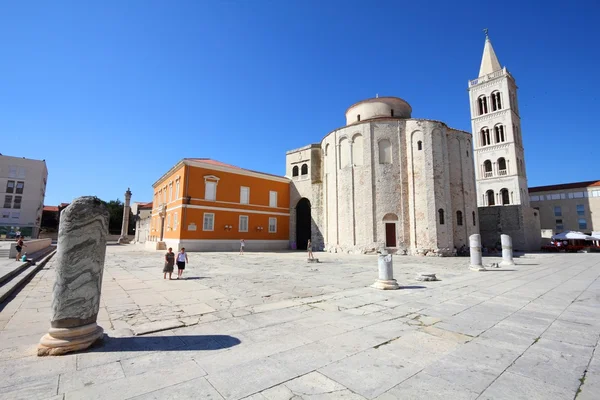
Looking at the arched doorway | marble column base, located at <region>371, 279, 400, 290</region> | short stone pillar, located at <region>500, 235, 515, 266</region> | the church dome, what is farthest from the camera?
the arched doorway

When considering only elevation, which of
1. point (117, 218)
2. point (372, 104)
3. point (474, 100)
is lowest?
point (117, 218)

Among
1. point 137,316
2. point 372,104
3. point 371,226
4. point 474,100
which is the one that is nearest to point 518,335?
point 137,316

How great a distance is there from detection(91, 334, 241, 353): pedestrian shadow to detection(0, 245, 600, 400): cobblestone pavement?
26mm

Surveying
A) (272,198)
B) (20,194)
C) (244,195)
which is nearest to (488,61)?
(272,198)

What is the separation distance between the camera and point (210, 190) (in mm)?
24703

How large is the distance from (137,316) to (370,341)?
4223 mm

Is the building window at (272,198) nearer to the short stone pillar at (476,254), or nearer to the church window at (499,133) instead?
the short stone pillar at (476,254)

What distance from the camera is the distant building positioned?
43562 mm

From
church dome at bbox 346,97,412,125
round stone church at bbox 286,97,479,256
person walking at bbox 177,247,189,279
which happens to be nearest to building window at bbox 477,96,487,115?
round stone church at bbox 286,97,479,256

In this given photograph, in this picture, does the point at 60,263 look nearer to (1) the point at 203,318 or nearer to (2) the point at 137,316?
(2) the point at 137,316

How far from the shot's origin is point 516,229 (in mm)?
28891

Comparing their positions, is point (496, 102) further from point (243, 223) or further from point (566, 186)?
point (243, 223)

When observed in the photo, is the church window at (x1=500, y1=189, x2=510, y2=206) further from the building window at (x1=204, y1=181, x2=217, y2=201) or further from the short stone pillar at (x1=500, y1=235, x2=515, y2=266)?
the building window at (x1=204, y1=181, x2=217, y2=201)

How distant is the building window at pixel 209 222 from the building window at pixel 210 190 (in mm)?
1483
